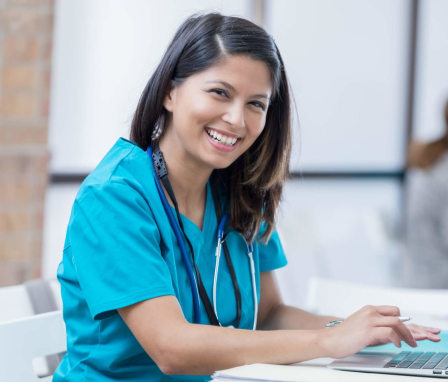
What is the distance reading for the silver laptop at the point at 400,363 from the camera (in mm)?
1001

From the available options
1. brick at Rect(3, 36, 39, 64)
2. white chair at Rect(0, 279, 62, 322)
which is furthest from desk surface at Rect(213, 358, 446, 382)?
brick at Rect(3, 36, 39, 64)

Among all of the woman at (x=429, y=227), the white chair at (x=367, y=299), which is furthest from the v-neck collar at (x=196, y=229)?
→ the woman at (x=429, y=227)

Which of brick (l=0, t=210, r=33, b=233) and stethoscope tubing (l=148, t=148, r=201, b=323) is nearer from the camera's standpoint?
stethoscope tubing (l=148, t=148, r=201, b=323)

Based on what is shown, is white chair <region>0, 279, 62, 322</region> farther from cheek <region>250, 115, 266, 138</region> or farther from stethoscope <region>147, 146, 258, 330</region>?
cheek <region>250, 115, 266, 138</region>

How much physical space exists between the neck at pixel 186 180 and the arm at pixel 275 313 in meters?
0.27

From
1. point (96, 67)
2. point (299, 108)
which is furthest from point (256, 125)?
point (299, 108)

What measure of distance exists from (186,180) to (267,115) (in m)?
0.25

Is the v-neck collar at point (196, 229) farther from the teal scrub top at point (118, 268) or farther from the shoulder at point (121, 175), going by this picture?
the shoulder at point (121, 175)

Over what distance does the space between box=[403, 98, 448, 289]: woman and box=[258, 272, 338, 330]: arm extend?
1.24 meters

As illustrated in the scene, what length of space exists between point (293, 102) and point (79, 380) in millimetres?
738

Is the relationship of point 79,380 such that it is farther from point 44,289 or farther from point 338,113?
point 338,113

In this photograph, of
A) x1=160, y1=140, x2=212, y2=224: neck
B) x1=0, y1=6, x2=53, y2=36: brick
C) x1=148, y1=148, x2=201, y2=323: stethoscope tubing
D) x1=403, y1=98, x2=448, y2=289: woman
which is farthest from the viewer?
x1=403, y1=98, x2=448, y2=289: woman

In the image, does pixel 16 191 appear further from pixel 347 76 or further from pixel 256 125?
pixel 347 76

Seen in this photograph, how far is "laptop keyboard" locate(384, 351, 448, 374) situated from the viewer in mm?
1011
